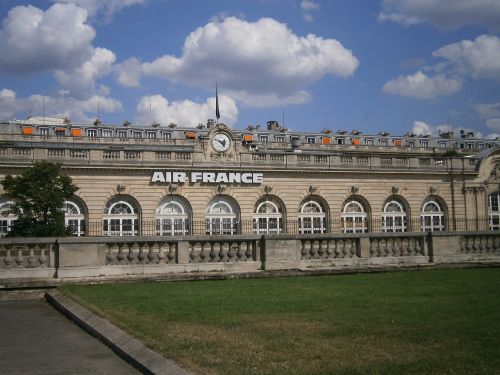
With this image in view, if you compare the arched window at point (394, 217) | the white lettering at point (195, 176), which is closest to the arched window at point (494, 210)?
the arched window at point (394, 217)

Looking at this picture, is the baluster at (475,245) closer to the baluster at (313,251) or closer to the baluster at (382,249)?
the baluster at (382,249)

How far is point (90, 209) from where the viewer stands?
1529 inches

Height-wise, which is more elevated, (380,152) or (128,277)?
(380,152)

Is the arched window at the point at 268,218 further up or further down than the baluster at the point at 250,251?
further up

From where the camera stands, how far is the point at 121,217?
131 ft

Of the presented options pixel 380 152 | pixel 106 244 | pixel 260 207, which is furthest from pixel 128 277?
pixel 380 152

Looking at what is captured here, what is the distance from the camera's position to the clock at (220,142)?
138 feet

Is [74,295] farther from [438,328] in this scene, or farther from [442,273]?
[442,273]

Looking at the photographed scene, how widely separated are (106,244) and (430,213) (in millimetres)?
35828

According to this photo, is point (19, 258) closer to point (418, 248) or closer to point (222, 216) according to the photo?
point (418, 248)

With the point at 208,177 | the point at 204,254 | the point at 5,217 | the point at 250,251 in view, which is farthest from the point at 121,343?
the point at 208,177

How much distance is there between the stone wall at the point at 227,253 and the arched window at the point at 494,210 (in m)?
28.5

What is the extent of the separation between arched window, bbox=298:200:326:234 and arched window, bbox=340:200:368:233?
165cm

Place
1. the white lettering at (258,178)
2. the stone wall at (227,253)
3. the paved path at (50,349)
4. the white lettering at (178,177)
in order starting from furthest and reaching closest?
1. the white lettering at (258,178)
2. the white lettering at (178,177)
3. the stone wall at (227,253)
4. the paved path at (50,349)
